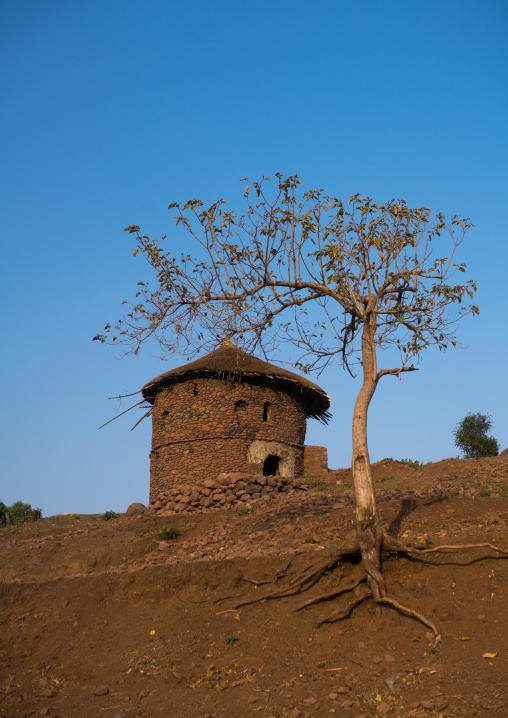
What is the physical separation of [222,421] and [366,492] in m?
11.4

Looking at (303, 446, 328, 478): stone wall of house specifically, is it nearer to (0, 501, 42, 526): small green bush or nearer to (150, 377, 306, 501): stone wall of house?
(150, 377, 306, 501): stone wall of house

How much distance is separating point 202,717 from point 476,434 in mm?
27744

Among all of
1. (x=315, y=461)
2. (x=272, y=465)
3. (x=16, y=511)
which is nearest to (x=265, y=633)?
(x=272, y=465)

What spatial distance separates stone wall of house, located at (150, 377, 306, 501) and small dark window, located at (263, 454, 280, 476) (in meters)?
0.06

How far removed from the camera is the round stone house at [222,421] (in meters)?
18.6

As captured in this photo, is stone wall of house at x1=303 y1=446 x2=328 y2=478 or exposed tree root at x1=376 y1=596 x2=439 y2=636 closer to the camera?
exposed tree root at x1=376 y1=596 x2=439 y2=636

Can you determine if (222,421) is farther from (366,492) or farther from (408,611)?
(408,611)

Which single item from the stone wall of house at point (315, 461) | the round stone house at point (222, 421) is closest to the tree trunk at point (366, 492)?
the round stone house at point (222, 421)

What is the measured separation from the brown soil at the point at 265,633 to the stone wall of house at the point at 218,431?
6.96m

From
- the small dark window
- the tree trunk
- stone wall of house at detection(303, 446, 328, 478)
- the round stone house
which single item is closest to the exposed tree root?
the tree trunk

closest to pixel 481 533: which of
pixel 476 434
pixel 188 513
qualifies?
pixel 188 513

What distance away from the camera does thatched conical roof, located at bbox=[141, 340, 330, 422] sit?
18.9 m

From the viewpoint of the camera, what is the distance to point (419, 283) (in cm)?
913

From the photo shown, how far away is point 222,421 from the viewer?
18.8 m
